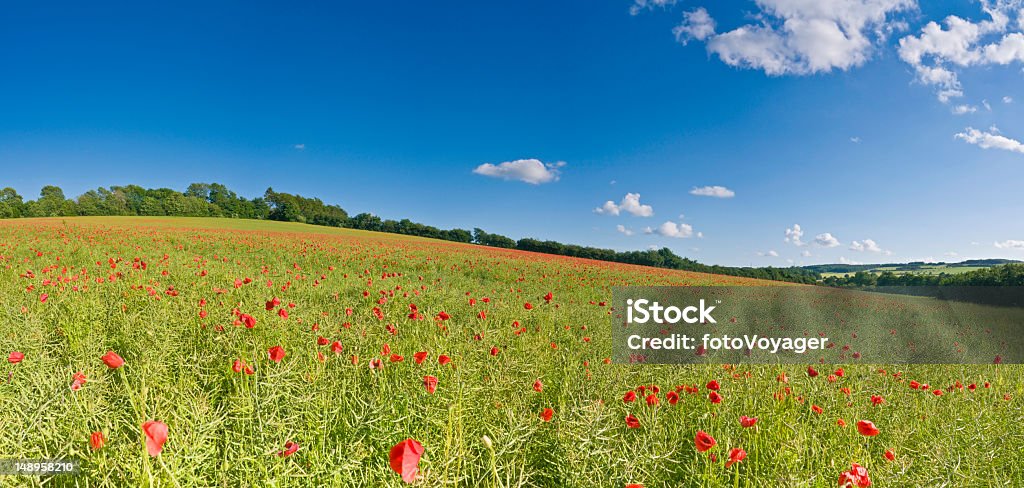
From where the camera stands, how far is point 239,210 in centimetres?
6366

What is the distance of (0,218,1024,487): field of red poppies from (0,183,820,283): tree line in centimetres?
3666

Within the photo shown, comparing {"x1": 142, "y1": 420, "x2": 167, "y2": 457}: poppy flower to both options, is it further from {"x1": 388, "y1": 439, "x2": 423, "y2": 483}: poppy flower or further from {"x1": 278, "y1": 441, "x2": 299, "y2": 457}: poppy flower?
{"x1": 388, "y1": 439, "x2": 423, "y2": 483}: poppy flower

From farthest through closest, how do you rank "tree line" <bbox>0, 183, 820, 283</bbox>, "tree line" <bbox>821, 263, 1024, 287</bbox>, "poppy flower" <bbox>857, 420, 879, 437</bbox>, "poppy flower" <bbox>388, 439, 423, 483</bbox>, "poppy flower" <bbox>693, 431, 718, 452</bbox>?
"tree line" <bbox>0, 183, 820, 283</bbox>
"tree line" <bbox>821, 263, 1024, 287</bbox>
"poppy flower" <bbox>857, 420, 879, 437</bbox>
"poppy flower" <bbox>693, 431, 718, 452</bbox>
"poppy flower" <bbox>388, 439, 423, 483</bbox>

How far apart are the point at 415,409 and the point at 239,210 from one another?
74628mm

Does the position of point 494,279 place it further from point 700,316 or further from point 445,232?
point 445,232

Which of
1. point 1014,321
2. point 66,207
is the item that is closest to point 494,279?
point 1014,321

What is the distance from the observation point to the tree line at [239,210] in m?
46.9

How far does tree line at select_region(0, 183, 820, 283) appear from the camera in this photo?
1848 inches

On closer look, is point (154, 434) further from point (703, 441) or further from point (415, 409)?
point (703, 441)

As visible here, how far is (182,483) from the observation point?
173 cm

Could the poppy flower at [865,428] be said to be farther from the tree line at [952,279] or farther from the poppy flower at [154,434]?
the tree line at [952,279]

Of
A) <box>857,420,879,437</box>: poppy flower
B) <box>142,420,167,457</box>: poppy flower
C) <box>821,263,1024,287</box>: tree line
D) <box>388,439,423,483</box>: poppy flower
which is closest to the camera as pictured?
<box>388,439,423,483</box>: poppy flower

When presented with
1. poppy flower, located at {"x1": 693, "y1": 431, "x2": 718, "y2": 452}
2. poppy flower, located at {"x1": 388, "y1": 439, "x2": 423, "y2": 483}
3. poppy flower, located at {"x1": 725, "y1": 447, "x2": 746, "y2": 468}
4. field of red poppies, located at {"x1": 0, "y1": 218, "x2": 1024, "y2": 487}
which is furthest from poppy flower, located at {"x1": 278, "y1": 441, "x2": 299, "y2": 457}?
poppy flower, located at {"x1": 725, "y1": 447, "x2": 746, "y2": 468}

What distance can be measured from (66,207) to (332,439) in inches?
3062
